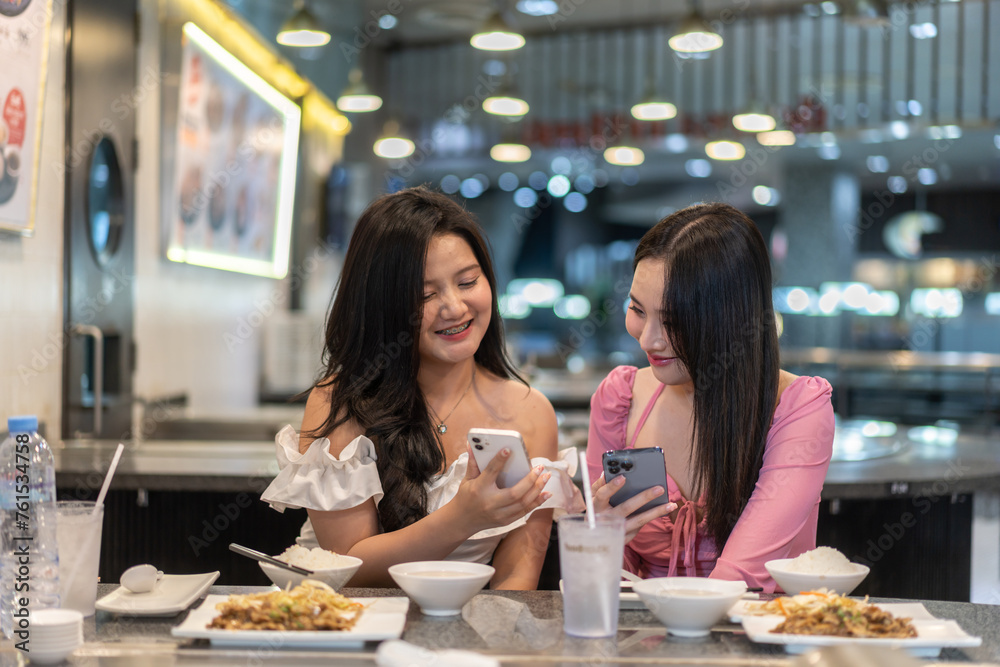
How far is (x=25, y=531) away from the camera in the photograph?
1487mm

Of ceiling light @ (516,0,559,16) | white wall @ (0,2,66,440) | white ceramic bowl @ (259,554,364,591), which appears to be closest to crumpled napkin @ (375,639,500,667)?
white ceramic bowl @ (259,554,364,591)

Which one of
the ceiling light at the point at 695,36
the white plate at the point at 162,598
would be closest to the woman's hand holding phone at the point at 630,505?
the white plate at the point at 162,598

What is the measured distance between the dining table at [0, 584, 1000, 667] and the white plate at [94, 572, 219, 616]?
0.06 feet

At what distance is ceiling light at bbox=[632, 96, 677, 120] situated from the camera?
6906 mm

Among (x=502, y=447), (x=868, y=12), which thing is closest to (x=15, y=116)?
(x=502, y=447)

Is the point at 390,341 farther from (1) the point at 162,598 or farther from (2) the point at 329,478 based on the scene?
(1) the point at 162,598

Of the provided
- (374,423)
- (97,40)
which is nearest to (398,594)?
(374,423)

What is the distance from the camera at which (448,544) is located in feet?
5.73

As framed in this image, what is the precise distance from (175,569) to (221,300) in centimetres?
214

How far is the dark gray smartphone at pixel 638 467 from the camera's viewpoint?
158cm

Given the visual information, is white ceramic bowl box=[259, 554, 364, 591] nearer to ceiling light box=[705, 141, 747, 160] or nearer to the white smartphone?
the white smartphone

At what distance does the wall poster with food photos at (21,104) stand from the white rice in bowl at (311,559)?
1.76 meters

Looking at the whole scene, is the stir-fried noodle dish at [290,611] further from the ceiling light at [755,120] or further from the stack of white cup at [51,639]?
the ceiling light at [755,120]

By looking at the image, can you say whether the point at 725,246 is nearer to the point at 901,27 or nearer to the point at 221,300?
the point at 221,300
